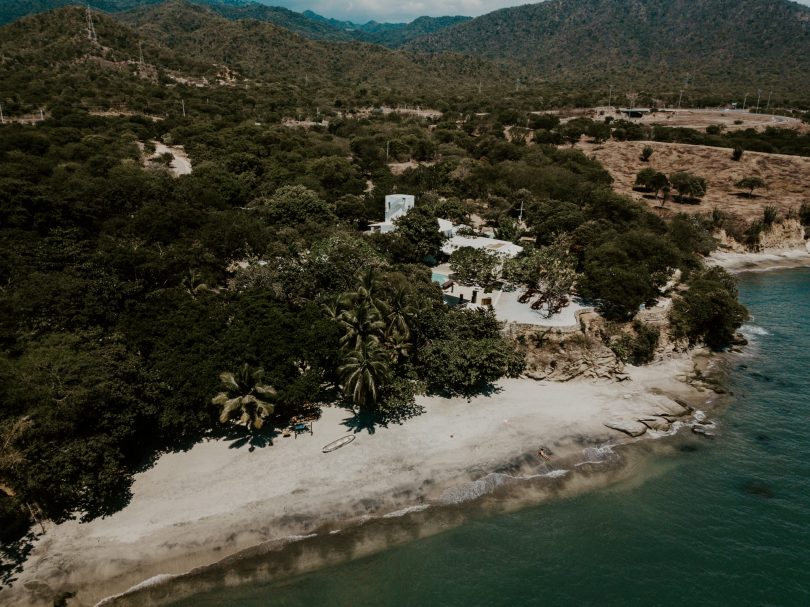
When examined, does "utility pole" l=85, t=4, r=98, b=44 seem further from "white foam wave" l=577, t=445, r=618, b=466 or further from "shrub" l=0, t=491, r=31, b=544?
"white foam wave" l=577, t=445, r=618, b=466

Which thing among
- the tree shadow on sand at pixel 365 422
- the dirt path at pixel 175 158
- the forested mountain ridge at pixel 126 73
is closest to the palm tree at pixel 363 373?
the tree shadow on sand at pixel 365 422

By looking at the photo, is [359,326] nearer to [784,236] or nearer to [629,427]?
[629,427]

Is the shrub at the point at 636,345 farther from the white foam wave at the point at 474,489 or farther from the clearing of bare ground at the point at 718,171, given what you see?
the clearing of bare ground at the point at 718,171

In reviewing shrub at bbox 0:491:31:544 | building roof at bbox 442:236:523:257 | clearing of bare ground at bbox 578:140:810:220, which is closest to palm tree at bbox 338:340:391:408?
shrub at bbox 0:491:31:544

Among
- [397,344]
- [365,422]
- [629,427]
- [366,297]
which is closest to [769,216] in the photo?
[629,427]

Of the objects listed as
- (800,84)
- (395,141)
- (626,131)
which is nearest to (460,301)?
(395,141)

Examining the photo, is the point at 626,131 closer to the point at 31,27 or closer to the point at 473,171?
the point at 473,171
